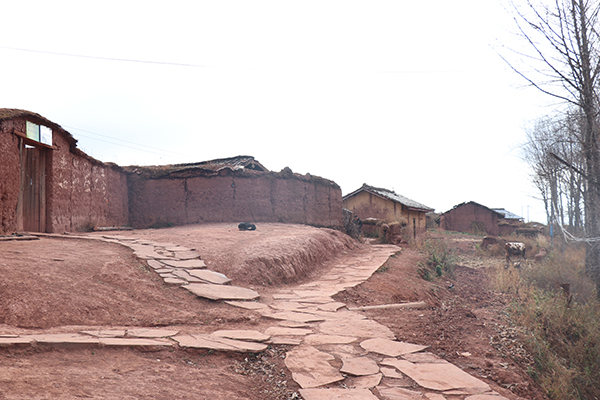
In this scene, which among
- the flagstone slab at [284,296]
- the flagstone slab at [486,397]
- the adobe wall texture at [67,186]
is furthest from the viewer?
the adobe wall texture at [67,186]

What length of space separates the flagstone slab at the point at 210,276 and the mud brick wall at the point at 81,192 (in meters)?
5.05

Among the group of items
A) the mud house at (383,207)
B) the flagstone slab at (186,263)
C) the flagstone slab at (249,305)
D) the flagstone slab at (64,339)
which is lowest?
the flagstone slab at (249,305)

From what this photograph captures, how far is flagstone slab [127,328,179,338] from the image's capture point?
3.45 m

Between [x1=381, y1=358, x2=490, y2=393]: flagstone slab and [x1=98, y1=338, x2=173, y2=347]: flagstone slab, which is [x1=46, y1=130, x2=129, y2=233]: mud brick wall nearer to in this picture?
[x1=98, y1=338, x2=173, y2=347]: flagstone slab

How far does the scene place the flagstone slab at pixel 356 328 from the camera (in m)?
3.94

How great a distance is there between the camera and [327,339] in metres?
3.74

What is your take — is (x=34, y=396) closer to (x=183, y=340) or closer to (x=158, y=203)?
(x=183, y=340)

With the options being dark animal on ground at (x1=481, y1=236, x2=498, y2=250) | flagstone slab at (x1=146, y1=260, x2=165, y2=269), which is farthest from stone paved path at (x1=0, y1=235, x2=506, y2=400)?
dark animal on ground at (x1=481, y1=236, x2=498, y2=250)

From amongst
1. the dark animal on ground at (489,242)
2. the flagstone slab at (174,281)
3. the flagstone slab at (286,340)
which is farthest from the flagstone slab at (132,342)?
the dark animal on ground at (489,242)

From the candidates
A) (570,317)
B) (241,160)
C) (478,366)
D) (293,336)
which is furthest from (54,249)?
(241,160)

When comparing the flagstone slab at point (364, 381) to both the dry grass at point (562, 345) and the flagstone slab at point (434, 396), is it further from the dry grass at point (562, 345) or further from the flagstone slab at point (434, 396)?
the dry grass at point (562, 345)

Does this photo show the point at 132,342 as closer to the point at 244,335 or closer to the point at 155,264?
the point at 244,335

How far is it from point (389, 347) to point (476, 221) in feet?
94.6

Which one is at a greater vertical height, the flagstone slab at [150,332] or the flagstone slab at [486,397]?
the flagstone slab at [150,332]
